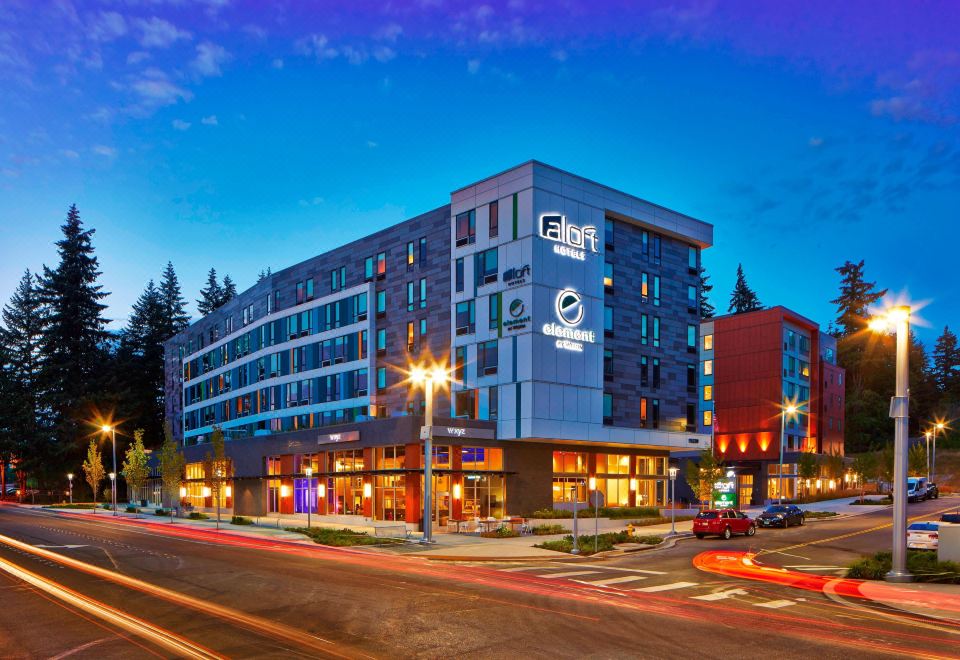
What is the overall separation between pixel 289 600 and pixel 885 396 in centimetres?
13294

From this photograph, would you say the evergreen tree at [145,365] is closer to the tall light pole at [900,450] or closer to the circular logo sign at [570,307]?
the circular logo sign at [570,307]

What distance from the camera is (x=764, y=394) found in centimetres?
8612

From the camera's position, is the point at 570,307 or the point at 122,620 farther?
the point at 570,307

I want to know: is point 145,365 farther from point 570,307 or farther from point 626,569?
point 626,569

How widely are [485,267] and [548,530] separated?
19.8 m

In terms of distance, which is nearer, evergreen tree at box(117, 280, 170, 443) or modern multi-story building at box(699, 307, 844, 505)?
modern multi-story building at box(699, 307, 844, 505)

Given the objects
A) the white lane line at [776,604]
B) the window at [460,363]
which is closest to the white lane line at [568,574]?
the white lane line at [776,604]

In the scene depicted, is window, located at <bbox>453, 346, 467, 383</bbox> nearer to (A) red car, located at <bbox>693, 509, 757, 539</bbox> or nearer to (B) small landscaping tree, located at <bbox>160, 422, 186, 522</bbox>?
(A) red car, located at <bbox>693, 509, 757, 539</bbox>

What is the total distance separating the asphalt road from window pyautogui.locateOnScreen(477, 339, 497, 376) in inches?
975

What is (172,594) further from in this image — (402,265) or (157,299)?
(157,299)

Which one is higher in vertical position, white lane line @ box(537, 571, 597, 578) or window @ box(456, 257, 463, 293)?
window @ box(456, 257, 463, 293)

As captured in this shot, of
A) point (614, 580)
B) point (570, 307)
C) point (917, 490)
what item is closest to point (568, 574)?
point (614, 580)

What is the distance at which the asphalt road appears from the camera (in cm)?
1412

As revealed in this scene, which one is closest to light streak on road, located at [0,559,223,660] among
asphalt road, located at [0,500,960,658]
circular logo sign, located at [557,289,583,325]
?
asphalt road, located at [0,500,960,658]
